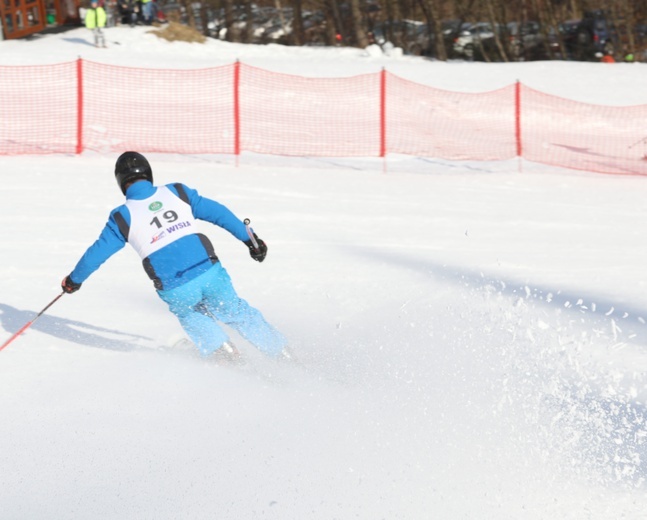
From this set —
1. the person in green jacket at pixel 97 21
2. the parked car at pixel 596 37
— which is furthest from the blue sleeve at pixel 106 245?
the parked car at pixel 596 37

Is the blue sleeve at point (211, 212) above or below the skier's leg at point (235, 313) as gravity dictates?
above

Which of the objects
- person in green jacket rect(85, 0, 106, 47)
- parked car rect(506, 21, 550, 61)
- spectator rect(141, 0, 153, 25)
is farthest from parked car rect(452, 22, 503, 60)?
person in green jacket rect(85, 0, 106, 47)

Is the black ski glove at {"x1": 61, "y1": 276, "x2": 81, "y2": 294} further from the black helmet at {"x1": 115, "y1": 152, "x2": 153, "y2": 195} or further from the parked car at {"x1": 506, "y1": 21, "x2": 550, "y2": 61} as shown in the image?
the parked car at {"x1": 506, "y1": 21, "x2": 550, "y2": 61}

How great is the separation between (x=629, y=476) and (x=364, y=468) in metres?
1.30

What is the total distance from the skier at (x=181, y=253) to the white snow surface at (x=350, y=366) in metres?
0.32

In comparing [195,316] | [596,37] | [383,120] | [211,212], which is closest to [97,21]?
[383,120]

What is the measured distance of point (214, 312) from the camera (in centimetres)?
629

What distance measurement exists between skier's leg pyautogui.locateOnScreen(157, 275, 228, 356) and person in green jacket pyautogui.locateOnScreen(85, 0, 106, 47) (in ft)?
63.4

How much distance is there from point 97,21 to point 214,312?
63.8 ft

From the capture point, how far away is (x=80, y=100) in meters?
15.5

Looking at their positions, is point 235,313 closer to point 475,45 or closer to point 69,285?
point 69,285

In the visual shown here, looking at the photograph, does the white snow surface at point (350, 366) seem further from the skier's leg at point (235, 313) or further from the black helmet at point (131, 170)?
the black helmet at point (131, 170)

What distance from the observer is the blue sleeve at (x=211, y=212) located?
244 inches

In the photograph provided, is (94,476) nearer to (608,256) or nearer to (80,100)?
(608,256)
